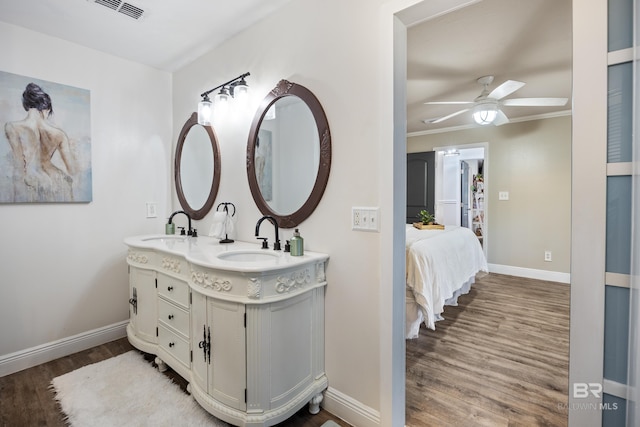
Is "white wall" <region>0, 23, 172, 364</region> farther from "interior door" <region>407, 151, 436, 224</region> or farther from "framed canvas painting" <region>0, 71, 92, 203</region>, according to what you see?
"interior door" <region>407, 151, 436, 224</region>

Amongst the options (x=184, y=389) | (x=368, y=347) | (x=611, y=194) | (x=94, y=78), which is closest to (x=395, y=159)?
(x=611, y=194)

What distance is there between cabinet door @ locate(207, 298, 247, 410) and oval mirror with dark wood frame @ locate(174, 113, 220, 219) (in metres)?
1.20

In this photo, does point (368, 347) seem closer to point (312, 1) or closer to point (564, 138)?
point (312, 1)

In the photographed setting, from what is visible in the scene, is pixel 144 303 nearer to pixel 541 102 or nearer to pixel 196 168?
pixel 196 168

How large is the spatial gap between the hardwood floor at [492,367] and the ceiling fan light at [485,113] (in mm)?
2081

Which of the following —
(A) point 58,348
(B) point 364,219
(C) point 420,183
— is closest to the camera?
(B) point 364,219

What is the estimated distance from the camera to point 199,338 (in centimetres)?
157

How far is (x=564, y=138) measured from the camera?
4.04 m

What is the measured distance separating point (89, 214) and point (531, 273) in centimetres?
555

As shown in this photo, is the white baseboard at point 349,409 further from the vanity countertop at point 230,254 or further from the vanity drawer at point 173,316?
the vanity drawer at point 173,316

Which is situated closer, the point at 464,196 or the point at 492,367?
the point at 492,367

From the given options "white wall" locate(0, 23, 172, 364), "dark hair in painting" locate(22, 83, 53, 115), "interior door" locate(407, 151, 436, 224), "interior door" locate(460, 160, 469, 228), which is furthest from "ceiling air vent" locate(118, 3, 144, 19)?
"interior door" locate(460, 160, 469, 228)

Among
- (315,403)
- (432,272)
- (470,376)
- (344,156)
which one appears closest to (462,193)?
(432,272)

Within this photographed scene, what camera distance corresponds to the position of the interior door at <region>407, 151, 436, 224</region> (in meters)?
5.10
